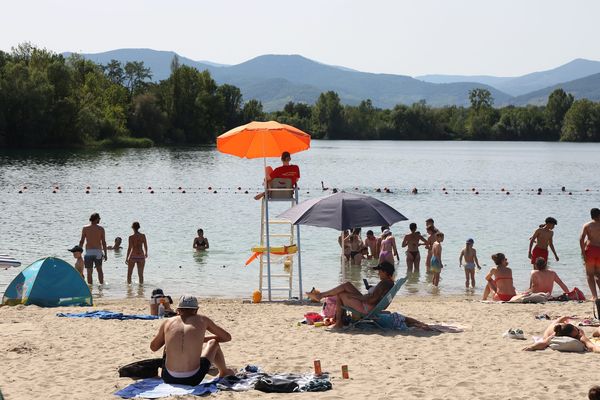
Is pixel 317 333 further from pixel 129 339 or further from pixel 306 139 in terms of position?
pixel 306 139

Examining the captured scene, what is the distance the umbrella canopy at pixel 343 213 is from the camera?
1352 centimetres

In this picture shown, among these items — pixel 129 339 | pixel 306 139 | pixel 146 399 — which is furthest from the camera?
pixel 306 139

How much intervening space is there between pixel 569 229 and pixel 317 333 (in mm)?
23220

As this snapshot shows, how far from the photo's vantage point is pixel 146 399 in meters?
8.46

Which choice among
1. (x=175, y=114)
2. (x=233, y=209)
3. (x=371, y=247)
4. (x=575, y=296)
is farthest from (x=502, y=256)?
(x=175, y=114)

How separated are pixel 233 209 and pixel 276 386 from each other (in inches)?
1197

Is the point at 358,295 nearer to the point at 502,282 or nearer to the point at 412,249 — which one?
the point at 502,282

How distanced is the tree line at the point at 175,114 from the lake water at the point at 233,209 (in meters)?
7.63

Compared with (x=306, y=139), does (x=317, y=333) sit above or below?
below

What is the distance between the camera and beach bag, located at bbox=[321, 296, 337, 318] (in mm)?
12375

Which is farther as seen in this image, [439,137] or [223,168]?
[439,137]

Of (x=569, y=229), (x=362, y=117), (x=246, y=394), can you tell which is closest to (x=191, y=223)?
(x=569, y=229)

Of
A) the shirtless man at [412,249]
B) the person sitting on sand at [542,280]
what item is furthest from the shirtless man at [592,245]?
the shirtless man at [412,249]

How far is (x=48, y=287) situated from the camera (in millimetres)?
14469
